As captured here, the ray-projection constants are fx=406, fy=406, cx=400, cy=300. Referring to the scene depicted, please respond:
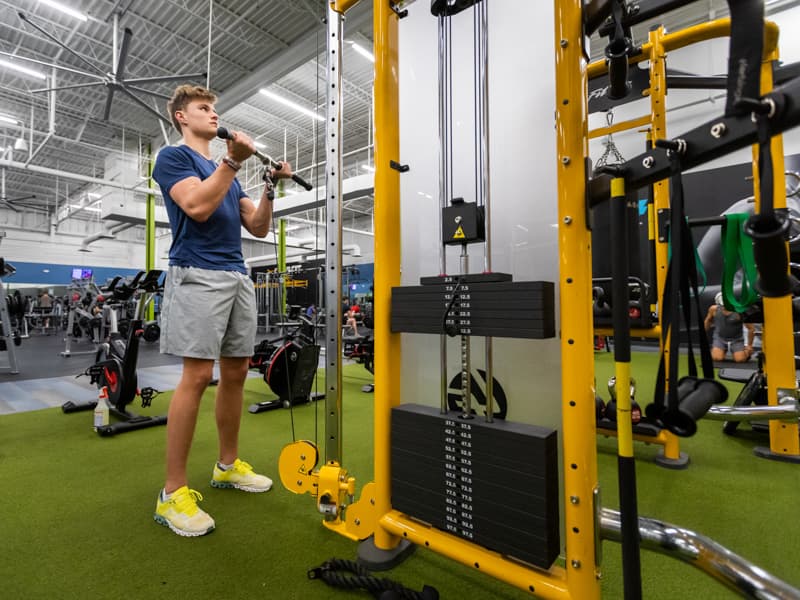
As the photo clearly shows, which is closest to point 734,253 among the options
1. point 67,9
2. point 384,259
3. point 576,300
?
point 576,300

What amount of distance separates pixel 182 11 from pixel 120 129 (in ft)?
15.6

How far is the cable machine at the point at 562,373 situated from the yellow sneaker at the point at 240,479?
43 cm

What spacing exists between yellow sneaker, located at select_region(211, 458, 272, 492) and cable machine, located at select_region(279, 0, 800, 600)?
43 cm

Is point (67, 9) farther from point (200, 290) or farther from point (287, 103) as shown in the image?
point (200, 290)

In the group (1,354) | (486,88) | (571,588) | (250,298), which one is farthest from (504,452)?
(1,354)

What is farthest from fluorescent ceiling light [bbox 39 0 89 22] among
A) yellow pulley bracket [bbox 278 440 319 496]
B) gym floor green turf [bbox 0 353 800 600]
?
yellow pulley bracket [bbox 278 440 319 496]

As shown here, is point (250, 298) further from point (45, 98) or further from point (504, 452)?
point (45, 98)

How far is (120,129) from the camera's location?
Answer: 9.50 metres

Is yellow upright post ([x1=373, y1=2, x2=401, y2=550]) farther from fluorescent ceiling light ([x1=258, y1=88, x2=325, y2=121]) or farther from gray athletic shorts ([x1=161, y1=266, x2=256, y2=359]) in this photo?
fluorescent ceiling light ([x1=258, y1=88, x2=325, y2=121])

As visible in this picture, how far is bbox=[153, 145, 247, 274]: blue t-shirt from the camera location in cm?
151

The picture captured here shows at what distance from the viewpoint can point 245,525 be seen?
57.9 inches

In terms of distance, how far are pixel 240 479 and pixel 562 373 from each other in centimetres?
147

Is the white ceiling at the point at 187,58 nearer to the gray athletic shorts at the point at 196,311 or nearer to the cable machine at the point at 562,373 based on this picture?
the gray athletic shorts at the point at 196,311

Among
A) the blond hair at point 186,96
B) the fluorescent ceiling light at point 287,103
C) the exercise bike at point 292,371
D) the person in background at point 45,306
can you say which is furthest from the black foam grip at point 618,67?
the person in background at point 45,306
